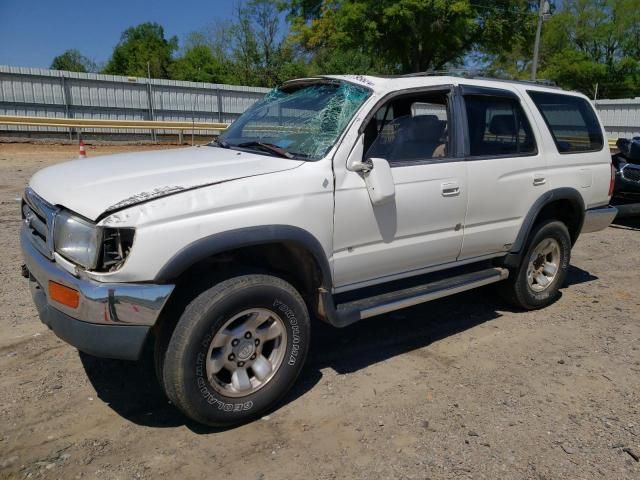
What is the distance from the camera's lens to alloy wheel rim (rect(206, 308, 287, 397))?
296cm

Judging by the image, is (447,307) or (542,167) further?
(447,307)

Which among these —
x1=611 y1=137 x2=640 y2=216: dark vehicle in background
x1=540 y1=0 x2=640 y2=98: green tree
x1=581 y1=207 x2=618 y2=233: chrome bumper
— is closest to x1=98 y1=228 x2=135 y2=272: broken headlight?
x1=581 y1=207 x2=618 y2=233: chrome bumper

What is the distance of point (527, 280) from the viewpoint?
487cm

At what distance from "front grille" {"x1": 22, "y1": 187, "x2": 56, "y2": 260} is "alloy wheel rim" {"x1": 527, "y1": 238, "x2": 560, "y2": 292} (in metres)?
3.96

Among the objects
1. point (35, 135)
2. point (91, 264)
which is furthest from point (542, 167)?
point (35, 135)

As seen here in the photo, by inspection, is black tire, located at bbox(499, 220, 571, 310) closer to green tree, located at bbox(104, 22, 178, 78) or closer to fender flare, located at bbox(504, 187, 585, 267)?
fender flare, located at bbox(504, 187, 585, 267)

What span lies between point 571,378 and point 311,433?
76.7 inches

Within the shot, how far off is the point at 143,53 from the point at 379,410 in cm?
7161

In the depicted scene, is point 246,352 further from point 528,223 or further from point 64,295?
point 528,223

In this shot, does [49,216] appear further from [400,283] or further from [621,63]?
[621,63]

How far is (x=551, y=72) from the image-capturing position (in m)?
56.2

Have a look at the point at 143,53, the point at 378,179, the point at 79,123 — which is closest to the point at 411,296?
the point at 378,179

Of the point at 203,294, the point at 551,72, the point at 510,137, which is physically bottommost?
the point at 203,294

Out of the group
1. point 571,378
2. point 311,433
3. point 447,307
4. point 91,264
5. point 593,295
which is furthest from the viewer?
point 593,295
